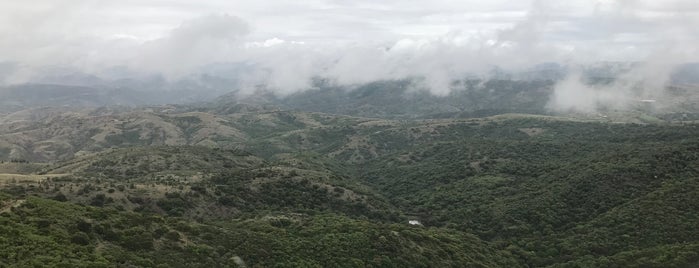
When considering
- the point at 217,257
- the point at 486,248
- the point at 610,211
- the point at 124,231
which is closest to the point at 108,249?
the point at 124,231

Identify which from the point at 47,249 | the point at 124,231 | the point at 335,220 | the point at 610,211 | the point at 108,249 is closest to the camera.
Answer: the point at 47,249

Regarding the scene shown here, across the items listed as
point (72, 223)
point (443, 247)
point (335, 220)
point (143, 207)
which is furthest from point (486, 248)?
point (72, 223)

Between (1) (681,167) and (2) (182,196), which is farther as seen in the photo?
(1) (681,167)

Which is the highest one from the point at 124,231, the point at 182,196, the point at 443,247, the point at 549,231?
the point at 124,231

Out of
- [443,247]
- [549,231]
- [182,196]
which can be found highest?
[182,196]

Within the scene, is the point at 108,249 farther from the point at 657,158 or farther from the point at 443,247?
the point at 657,158

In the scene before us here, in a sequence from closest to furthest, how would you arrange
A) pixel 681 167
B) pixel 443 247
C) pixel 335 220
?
pixel 443 247 → pixel 335 220 → pixel 681 167

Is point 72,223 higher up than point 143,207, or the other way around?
point 72,223

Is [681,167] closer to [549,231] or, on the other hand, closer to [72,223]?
[549,231]

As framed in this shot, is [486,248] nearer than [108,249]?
No
